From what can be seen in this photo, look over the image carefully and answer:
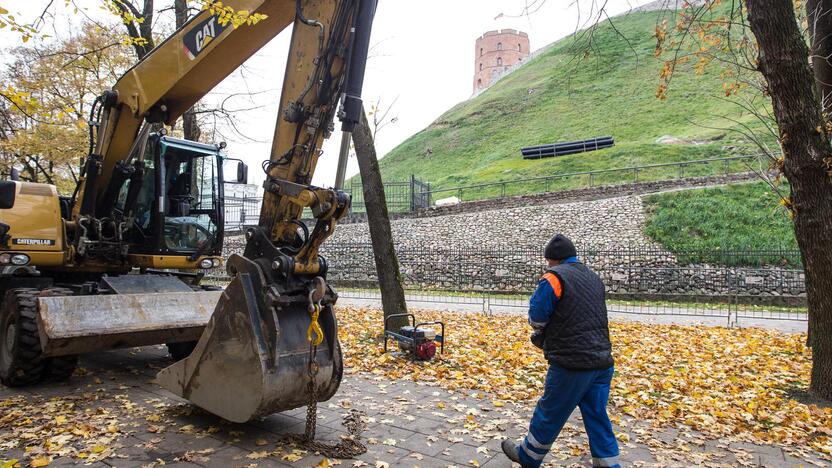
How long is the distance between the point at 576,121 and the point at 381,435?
51.2 m

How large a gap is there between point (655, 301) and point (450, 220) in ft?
38.2

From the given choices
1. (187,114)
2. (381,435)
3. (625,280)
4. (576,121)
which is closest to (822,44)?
(381,435)

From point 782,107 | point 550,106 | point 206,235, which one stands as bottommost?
point 206,235

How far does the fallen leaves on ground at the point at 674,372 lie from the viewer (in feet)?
18.0

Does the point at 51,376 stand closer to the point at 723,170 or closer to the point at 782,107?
the point at 782,107

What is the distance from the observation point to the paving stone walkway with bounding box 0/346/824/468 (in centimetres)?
434

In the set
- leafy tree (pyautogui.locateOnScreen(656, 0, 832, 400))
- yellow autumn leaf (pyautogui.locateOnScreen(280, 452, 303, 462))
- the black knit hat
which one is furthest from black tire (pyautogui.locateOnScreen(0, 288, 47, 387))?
leafy tree (pyautogui.locateOnScreen(656, 0, 832, 400))

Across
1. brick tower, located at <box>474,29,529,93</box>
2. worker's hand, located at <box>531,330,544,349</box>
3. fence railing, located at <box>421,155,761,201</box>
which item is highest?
brick tower, located at <box>474,29,529,93</box>

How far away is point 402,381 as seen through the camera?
275 inches

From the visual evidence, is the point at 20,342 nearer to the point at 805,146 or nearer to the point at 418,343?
the point at 418,343

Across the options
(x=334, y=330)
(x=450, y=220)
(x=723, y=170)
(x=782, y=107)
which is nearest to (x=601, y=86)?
(x=723, y=170)

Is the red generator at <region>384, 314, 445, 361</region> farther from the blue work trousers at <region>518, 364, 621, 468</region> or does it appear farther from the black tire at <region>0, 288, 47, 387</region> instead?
the black tire at <region>0, 288, 47, 387</region>

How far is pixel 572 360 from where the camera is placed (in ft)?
12.7

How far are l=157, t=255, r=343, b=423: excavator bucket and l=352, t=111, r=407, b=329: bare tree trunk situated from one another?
466cm
